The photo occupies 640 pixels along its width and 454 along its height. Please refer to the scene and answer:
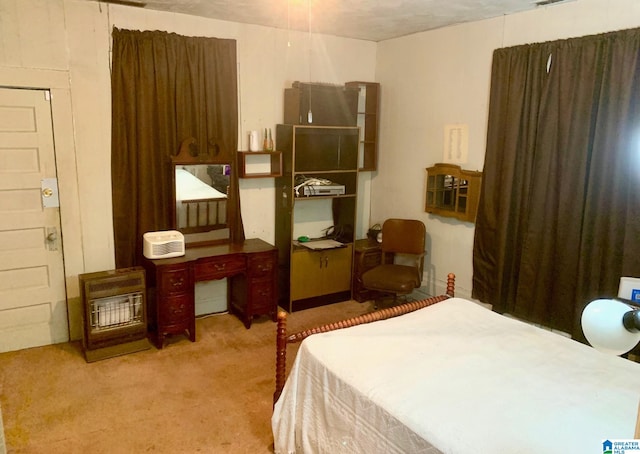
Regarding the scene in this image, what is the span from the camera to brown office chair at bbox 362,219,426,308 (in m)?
4.31

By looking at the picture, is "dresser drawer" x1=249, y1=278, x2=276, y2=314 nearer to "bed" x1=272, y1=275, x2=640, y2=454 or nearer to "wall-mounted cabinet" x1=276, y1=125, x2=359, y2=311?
"wall-mounted cabinet" x1=276, y1=125, x2=359, y2=311

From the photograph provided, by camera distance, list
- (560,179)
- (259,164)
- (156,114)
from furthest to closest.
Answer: (259,164)
(156,114)
(560,179)

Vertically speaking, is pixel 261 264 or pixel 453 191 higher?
pixel 453 191

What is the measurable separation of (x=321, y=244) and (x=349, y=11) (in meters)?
2.10

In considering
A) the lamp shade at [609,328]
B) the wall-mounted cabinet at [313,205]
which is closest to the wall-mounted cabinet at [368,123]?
the wall-mounted cabinet at [313,205]

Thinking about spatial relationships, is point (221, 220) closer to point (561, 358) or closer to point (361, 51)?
point (361, 51)

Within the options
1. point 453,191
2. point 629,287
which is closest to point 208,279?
point 453,191

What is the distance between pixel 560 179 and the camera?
11.5 ft

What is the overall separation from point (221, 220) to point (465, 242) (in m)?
2.23

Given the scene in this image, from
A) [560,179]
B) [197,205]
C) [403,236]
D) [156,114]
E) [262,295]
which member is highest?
[156,114]

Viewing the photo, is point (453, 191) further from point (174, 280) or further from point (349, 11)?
point (174, 280)

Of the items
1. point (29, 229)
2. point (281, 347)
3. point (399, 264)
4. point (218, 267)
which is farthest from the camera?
point (399, 264)

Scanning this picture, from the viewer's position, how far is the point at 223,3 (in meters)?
3.66

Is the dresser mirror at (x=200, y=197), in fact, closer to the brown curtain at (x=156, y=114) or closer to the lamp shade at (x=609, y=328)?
the brown curtain at (x=156, y=114)
